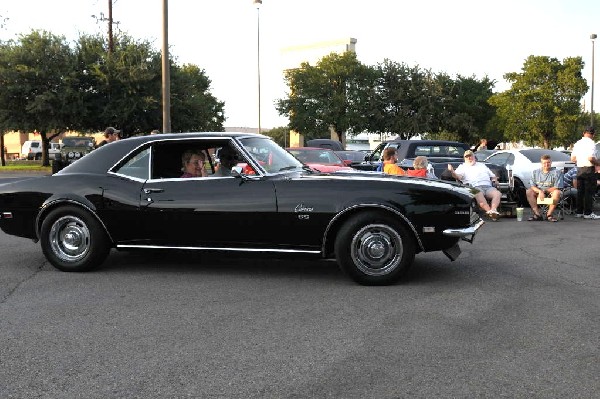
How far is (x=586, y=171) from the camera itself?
505 inches

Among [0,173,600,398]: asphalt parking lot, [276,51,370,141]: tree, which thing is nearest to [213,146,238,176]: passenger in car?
[0,173,600,398]: asphalt parking lot

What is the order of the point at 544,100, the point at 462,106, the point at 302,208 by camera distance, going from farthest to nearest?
the point at 462,106 < the point at 544,100 < the point at 302,208

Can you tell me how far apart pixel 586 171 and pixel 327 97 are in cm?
4557

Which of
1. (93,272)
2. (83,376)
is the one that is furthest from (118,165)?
(83,376)

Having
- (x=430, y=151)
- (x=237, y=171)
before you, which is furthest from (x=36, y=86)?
(x=237, y=171)

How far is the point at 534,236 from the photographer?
10125mm

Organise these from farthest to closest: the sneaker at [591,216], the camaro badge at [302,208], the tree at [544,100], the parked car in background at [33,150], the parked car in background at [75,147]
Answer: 1. the parked car in background at [33,150]
2. the tree at [544,100]
3. the parked car in background at [75,147]
4. the sneaker at [591,216]
5. the camaro badge at [302,208]

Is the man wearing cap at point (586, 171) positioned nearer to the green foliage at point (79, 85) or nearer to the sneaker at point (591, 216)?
the sneaker at point (591, 216)

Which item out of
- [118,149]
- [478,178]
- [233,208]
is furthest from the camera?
[478,178]

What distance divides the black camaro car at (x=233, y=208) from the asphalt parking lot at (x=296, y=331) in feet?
1.18

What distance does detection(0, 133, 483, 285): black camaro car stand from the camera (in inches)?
241

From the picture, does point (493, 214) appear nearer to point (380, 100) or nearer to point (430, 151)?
point (430, 151)

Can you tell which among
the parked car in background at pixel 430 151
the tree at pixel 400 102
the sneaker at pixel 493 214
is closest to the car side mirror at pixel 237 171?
the sneaker at pixel 493 214

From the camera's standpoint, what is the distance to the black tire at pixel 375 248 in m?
6.11
